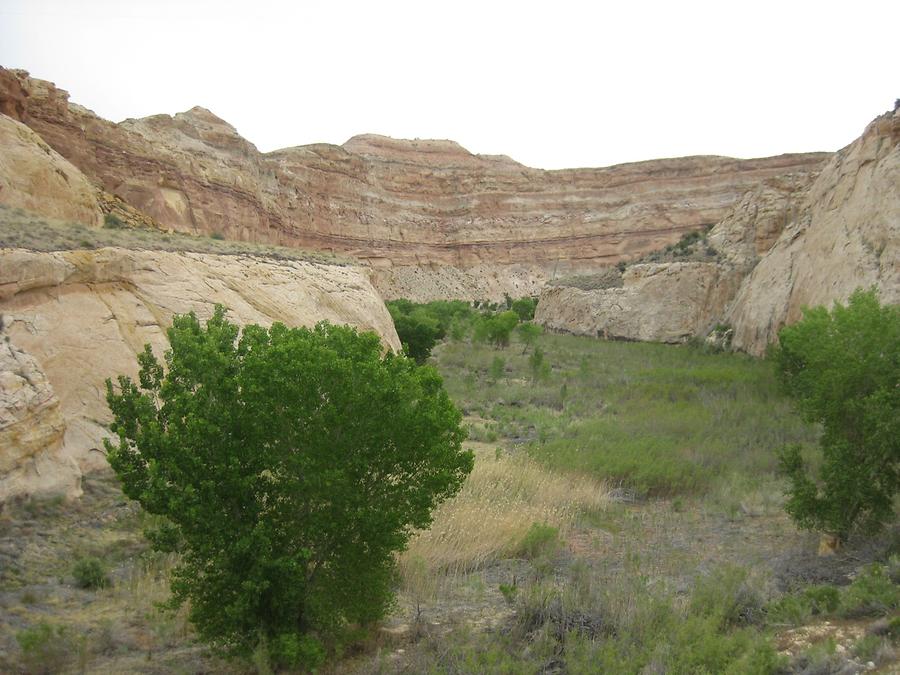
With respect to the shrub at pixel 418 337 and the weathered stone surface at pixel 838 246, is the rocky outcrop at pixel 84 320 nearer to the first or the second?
the shrub at pixel 418 337

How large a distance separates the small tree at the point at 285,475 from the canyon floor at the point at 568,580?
559 millimetres

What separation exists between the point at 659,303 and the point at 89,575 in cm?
2904

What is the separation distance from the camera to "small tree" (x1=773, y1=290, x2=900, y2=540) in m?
6.32

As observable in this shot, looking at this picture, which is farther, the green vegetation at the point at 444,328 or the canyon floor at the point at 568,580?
the green vegetation at the point at 444,328

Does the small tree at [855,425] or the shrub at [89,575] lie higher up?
the small tree at [855,425]

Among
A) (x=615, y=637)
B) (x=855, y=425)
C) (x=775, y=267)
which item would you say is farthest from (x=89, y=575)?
(x=775, y=267)

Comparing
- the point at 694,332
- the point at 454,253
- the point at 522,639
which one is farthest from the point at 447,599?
the point at 454,253

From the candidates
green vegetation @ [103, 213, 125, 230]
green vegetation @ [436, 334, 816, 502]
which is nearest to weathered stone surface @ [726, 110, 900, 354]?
green vegetation @ [436, 334, 816, 502]

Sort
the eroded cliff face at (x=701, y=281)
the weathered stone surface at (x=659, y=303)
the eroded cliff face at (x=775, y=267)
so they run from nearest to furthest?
the eroded cliff face at (x=775, y=267)
the eroded cliff face at (x=701, y=281)
the weathered stone surface at (x=659, y=303)

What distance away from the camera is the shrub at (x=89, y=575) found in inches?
225

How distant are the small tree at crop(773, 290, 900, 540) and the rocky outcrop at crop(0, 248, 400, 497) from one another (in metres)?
7.81

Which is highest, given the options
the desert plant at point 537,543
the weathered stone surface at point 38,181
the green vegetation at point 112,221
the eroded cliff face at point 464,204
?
the eroded cliff face at point 464,204

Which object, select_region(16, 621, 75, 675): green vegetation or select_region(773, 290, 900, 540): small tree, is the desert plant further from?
select_region(16, 621, 75, 675): green vegetation

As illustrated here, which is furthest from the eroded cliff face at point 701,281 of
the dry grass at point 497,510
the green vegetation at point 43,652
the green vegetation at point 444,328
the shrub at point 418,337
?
the green vegetation at point 43,652
